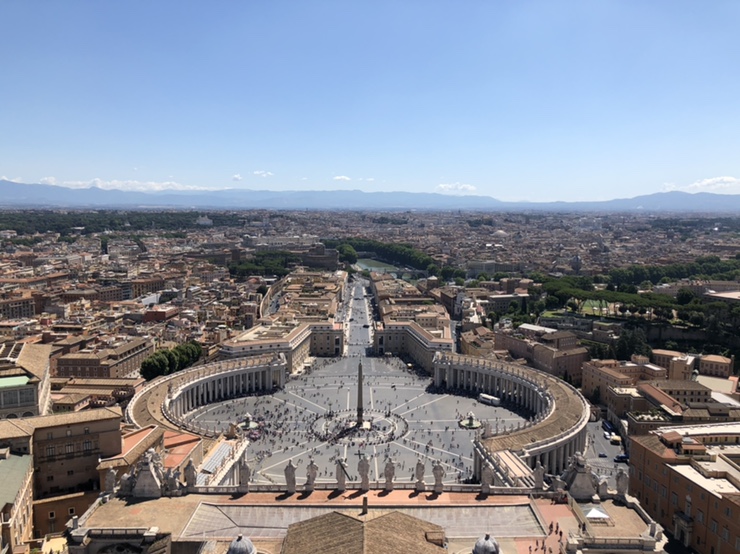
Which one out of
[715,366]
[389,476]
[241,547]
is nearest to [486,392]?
[715,366]

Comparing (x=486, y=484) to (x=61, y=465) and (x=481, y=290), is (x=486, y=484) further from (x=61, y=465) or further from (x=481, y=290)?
(x=481, y=290)

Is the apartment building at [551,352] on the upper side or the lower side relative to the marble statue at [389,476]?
lower

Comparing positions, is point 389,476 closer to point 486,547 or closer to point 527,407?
point 486,547

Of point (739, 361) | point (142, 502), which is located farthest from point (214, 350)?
point (739, 361)

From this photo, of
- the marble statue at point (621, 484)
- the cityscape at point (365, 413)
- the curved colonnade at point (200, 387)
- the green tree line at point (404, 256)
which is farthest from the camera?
the green tree line at point (404, 256)

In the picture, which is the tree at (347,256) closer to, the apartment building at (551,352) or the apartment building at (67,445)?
the apartment building at (551,352)

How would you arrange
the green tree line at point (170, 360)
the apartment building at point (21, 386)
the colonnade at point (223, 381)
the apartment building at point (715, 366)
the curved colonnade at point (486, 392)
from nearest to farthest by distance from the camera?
1. the apartment building at point (21, 386)
2. the curved colonnade at point (486, 392)
3. the colonnade at point (223, 381)
4. the green tree line at point (170, 360)
5. the apartment building at point (715, 366)

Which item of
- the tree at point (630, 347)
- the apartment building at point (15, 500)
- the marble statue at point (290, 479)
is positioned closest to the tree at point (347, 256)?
the tree at point (630, 347)
